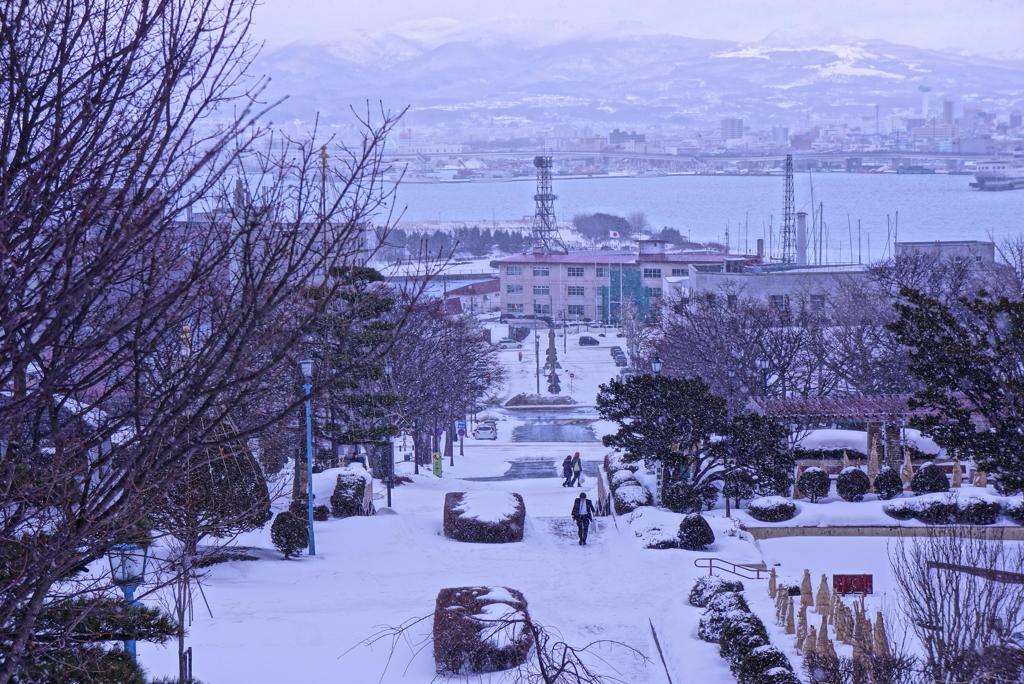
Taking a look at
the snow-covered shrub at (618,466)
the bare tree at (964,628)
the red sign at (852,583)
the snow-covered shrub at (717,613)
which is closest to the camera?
the bare tree at (964,628)

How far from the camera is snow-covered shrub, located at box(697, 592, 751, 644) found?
12086mm

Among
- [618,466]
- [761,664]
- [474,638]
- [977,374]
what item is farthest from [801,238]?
[474,638]

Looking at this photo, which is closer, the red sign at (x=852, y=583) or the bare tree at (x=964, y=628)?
the bare tree at (x=964, y=628)

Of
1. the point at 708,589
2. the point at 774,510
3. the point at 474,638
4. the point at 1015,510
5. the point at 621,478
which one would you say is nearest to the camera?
the point at 474,638

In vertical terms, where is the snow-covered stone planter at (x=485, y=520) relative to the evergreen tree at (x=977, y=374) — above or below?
below

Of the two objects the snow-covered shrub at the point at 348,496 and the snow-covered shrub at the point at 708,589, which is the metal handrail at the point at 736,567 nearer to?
the snow-covered shrub at the point at 708,589

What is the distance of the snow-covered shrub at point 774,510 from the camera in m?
19.0

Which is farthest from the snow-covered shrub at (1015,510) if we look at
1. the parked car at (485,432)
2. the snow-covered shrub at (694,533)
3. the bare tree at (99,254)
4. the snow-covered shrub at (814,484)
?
the parked car at (485,432)

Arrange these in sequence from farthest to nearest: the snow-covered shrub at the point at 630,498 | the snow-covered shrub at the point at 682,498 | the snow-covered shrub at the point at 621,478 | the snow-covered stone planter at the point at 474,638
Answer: the snow-covered shrub at the point at 621,478
the snow-covered shrub at the point at 630,498
the snow-covered shrub at the point at 682,498
the snow-covered stone planter at the point at 474,638

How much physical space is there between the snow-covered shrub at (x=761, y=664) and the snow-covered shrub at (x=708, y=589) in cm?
267

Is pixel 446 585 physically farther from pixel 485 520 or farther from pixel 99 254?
pixel 99 254

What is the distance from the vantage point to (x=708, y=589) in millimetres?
13445

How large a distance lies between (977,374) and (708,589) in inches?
154

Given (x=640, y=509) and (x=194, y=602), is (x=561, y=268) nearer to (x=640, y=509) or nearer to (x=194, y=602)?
(x=640, y=509)
